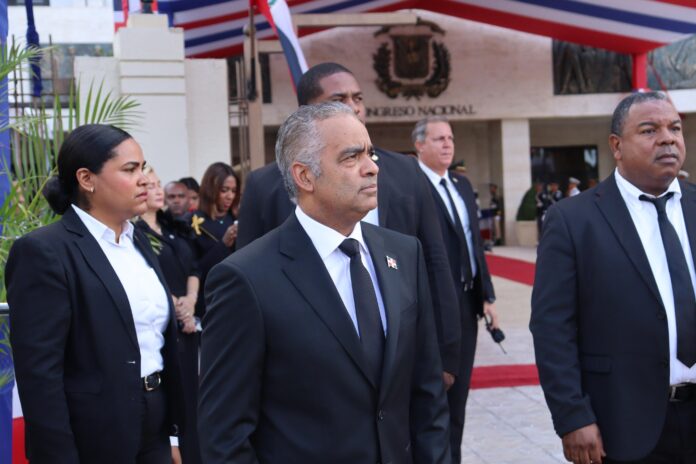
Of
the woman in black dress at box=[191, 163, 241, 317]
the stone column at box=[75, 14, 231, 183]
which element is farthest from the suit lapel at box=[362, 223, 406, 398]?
the stone column at box=[75, 14, 231, 183]

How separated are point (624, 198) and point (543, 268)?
391mm

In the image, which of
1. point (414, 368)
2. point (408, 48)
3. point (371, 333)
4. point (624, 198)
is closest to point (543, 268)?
point (624, 198)

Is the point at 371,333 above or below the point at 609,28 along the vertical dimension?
below

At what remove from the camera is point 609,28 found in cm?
2094

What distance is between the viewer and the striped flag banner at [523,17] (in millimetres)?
16438

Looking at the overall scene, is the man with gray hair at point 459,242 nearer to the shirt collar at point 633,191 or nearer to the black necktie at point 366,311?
the shirt collar at point 633,191

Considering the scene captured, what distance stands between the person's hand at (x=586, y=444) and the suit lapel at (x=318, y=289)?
1200 mm

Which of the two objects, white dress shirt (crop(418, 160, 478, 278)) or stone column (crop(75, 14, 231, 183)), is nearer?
white dress shirt (crop(418, 160, 478, 278))

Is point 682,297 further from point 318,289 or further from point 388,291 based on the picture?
point 318,289

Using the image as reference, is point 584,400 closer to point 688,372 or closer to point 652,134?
point 688,372

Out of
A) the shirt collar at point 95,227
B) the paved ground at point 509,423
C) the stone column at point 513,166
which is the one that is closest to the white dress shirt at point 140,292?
the shirt collar at point 95,227

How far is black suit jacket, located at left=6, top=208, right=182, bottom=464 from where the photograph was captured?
9.50 feet

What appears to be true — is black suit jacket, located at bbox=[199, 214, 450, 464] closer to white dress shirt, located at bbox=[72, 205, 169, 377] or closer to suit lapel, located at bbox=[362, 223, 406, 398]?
suit lapel, located at bbox=[362, 223, 406, 398]

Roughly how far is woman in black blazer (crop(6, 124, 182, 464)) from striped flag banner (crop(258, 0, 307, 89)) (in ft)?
19.7
